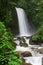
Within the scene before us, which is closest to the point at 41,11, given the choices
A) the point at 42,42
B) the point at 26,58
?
the point at 42,42

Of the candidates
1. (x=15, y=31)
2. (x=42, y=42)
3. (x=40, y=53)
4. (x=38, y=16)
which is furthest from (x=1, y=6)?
Result: (x=40, y=53)

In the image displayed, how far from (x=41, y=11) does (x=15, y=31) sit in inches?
181

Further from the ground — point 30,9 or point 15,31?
point 30,9

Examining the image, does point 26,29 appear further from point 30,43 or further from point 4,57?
point 4,57

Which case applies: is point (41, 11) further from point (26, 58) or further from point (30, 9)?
point (26, 58)

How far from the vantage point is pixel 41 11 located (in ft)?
88.5

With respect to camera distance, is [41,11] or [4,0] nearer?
[4,0]

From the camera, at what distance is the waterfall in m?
26.3

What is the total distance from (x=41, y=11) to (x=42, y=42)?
320 inches

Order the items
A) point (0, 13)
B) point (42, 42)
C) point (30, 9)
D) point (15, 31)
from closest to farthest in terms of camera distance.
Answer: point (42, 42), point (0, 13), point (15, 31), point (30, 9)

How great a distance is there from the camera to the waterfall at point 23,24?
86.1ft

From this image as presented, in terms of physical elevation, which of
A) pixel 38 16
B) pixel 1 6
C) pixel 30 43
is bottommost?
pixel 30 43

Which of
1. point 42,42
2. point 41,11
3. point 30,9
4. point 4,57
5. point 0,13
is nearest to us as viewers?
point 4,57

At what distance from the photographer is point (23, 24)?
89.0 ft
